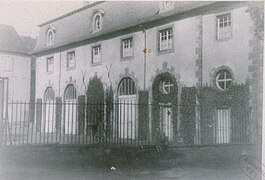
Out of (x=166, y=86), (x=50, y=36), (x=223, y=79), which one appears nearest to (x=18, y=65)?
(x=50, y=36)

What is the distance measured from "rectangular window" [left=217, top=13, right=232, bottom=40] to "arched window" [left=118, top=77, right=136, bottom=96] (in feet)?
16.0

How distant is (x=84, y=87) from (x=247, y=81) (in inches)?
325

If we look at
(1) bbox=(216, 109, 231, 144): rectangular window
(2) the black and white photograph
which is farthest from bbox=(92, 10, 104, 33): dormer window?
(1) bbox=(216, 109, 231, 144): rectangular window

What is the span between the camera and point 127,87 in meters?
15.8

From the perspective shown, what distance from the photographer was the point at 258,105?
10.8 m

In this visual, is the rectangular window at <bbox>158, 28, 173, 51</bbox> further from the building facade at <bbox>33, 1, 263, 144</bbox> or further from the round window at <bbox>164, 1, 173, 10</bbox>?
the round window at <bbox>164, 1, 173, 10</bbox>

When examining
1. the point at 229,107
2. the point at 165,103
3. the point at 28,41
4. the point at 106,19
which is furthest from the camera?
the point at 28,41

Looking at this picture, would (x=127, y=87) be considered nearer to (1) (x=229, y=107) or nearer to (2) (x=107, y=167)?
(1) (x=229, y=107)

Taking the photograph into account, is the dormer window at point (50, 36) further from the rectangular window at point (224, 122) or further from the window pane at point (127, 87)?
the rectangular window at point (224, 122)

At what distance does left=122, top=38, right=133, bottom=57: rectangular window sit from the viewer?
15711 mm

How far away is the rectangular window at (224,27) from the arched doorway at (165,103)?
262 centimetres

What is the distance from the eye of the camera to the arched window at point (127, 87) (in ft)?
51.7

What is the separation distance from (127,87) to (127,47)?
72.4 inches

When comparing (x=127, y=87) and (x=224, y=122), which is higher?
(x=127, y=87)
